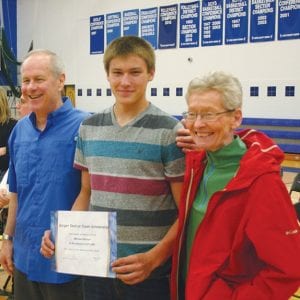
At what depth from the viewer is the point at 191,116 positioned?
160 cm

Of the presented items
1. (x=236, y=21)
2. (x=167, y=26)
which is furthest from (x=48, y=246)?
(x=167, y=26)

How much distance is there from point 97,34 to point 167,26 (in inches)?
78.8

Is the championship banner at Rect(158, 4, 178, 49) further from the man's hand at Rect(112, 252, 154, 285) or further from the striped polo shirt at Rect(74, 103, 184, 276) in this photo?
the man's hand at Rect(112, 252, 154, 285)

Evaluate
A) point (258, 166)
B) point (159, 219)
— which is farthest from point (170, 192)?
point (258, 166)

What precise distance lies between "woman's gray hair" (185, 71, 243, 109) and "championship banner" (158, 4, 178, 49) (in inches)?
302

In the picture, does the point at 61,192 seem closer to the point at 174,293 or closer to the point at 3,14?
the point at 174,293

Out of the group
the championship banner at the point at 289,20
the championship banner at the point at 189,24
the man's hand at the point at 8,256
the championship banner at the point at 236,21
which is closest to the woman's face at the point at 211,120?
the man's hand at the point at 8,256

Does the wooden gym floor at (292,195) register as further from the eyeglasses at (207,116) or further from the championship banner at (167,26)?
the championship banner at (167,26)

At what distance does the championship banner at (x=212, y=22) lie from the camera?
26.9 feet

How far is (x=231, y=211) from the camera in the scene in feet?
4.80

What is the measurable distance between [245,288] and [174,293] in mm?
401

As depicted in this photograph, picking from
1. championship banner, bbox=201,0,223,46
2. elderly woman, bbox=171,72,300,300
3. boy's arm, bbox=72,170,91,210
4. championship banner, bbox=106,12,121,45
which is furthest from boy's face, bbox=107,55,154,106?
championship banner, bbox=106,12,121,45

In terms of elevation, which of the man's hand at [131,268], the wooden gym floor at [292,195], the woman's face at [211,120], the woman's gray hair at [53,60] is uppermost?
the woman's gray hair at [53,60]

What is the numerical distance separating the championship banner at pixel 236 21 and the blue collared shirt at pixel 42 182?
20.5ft
